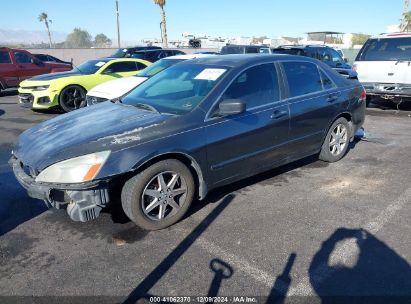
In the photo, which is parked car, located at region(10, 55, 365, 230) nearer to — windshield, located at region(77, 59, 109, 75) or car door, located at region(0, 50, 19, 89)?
windshield, located at region(77, 59, 109, 75)

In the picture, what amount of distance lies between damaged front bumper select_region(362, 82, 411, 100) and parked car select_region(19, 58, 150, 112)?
21.6 feet

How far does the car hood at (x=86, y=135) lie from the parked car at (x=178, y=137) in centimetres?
1

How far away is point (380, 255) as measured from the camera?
10.3 feet

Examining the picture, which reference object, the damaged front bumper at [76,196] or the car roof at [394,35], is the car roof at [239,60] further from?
the car roof at [394,35]

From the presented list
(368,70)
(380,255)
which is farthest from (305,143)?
(368,70)

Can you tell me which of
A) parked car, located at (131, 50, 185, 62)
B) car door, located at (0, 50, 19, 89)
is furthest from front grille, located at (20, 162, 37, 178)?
car door, located at (0, 50, 19, 89)

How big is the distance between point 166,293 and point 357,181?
317cm

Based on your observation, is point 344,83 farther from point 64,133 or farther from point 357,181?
point 64,133

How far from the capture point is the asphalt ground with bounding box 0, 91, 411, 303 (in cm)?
278

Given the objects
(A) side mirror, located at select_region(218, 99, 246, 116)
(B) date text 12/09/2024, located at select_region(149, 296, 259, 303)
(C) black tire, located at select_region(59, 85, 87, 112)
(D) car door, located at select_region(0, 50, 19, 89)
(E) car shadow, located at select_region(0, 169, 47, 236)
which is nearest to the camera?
(B) date text 12/09/2024, located at select_region(149, 296, 259, 303)

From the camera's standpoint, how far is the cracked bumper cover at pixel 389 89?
8.96 meters

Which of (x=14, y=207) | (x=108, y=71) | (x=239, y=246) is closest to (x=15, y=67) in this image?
(x=108, y=71)

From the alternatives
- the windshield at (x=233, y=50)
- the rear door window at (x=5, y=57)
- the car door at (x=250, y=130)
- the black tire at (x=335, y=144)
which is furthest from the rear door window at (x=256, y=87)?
the rear door window at (x=5, y=57)

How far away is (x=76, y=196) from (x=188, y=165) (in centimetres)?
113
